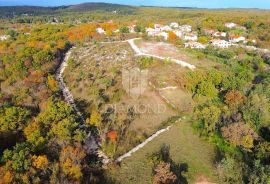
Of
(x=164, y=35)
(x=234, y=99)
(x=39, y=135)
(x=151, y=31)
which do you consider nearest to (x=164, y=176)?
(x=39, y=135)

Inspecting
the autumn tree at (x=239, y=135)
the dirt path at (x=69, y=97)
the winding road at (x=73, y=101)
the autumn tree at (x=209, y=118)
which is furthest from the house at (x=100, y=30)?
the autumn tree at (x=239, y=135)

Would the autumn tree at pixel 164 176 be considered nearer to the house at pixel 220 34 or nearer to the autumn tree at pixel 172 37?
the autumn tree at pixel 172 37

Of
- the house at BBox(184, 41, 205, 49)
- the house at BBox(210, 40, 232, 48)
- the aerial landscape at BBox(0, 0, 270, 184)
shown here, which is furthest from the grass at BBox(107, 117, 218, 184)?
the house at BBox(210, 40, 232, 48)

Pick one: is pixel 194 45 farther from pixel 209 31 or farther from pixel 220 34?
pixel 209 31

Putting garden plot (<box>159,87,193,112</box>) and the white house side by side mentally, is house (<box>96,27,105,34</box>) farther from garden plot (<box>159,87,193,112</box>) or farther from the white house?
garden plot (<box>159,87,193,112</box>)

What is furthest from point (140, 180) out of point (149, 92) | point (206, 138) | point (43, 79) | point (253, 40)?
point (253, 40)

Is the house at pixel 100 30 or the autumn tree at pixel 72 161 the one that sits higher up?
the house at pixel 100 30

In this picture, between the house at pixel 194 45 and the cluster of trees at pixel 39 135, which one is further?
the house at pixel 194 45

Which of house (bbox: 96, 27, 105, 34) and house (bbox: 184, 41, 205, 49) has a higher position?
house (bbox: 96, 27, 105, 34)
